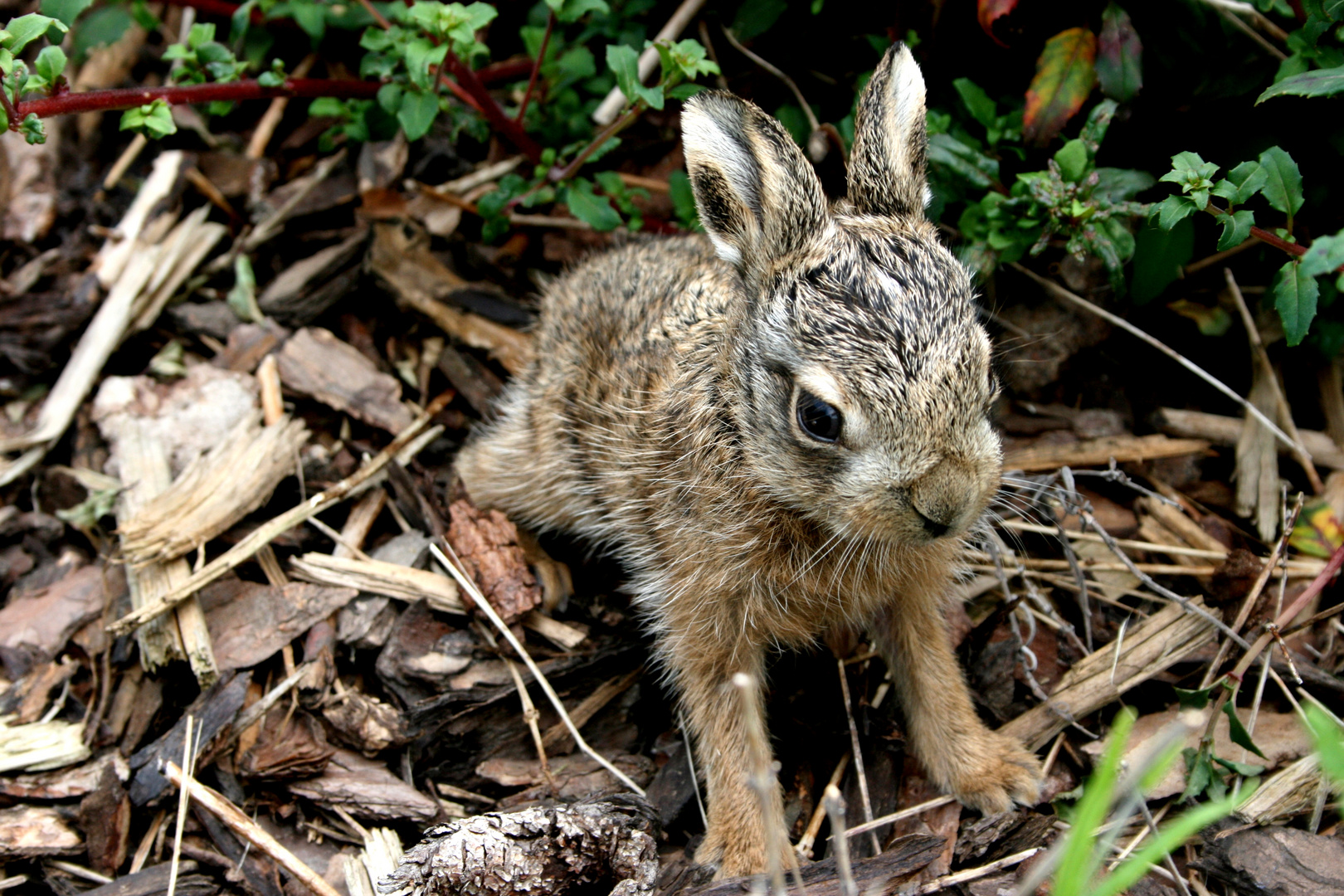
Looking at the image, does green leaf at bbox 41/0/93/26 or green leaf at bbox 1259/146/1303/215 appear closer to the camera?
green leaf at bbox 1259/146/1303/215

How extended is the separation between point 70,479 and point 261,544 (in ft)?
3.56

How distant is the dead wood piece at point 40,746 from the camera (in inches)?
148

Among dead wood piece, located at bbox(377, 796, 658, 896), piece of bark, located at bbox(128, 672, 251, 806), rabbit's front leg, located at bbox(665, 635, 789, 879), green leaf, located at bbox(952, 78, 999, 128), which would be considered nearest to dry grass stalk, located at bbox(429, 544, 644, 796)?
rabbit's front leg, located at bbox(665, 635, 789, 879)

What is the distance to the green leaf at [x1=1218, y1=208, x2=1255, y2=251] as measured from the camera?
320 cm

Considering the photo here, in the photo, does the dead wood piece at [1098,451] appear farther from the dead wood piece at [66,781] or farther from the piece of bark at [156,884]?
the dead wood piece at [66,781]

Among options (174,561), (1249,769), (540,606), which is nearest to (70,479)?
(174,561)

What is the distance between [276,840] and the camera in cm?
368

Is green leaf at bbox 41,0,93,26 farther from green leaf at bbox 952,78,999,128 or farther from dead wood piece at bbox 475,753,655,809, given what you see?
green leaf at bbox 952,78,999,128

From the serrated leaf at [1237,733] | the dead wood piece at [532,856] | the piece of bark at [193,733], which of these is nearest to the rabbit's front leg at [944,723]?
the serrated leaf at [1237,733]

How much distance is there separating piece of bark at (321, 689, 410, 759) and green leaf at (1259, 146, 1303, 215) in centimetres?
345

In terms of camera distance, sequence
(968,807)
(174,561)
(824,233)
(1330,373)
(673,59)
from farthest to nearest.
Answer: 1. (1330,373)
2. (174,561)
3. (673,59)
4. (968,807)
5. (824,233)

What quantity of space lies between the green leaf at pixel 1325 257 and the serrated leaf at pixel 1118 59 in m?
1.58

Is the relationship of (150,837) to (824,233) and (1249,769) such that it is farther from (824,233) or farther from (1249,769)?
(1249,769)

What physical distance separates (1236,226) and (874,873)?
2274mm
